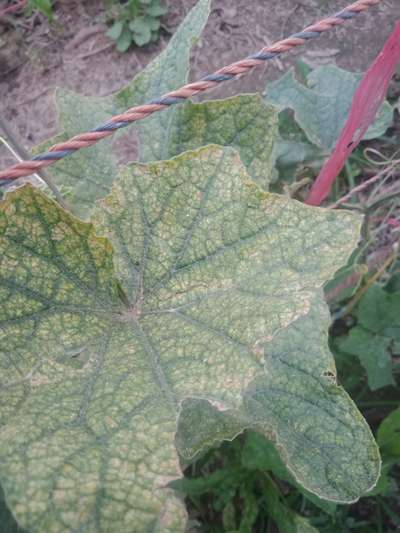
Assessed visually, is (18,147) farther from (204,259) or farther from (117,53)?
(117,53)

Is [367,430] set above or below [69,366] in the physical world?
below

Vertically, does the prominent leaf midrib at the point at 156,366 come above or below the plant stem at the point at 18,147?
below

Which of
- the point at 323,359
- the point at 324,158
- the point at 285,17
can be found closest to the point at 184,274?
the point at 323,359

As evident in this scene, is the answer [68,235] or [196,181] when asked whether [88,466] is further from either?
[196,181]

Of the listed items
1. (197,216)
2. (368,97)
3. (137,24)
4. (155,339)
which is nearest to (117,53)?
(137,24)

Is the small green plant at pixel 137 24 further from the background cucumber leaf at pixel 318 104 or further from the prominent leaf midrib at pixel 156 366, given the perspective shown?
the prominent leaf midrib at pixel 156 366

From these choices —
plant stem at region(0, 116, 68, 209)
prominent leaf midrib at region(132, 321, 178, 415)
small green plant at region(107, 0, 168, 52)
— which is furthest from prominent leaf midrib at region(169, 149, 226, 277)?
small green plant at region(107, 0, 168, 52)

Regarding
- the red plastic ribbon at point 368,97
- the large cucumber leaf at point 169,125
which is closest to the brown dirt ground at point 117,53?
the large cucumber leaf at point 169,125
